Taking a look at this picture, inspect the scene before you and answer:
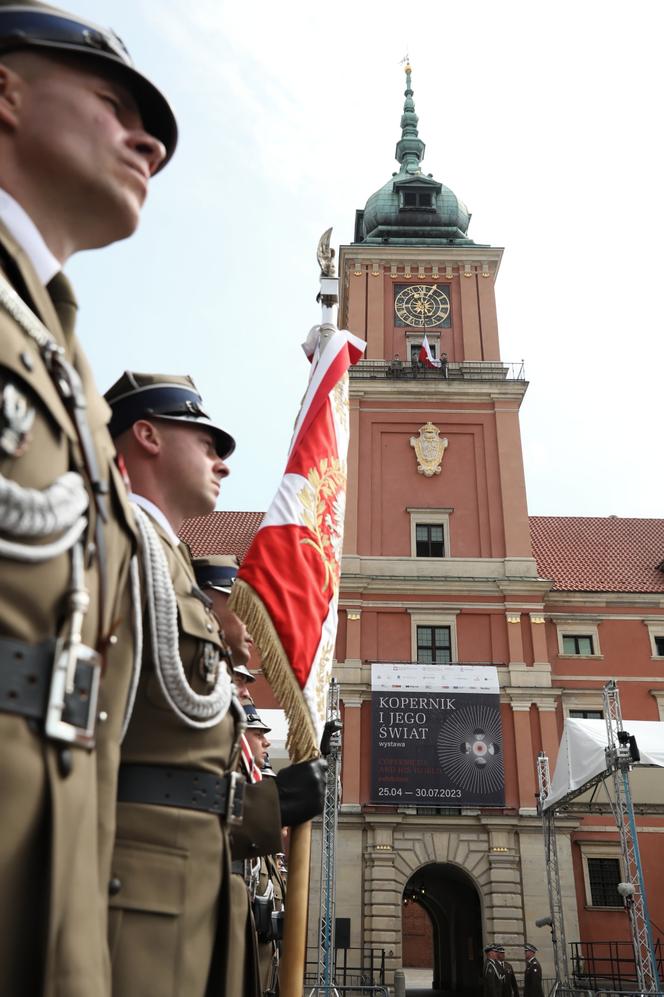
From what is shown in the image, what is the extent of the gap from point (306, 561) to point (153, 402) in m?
2.10

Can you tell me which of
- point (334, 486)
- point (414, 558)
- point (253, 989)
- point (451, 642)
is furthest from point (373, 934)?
point (253, 989)

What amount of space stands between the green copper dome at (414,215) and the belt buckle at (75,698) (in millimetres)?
26046

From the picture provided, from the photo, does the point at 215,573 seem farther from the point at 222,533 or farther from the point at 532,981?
the point at 222,533

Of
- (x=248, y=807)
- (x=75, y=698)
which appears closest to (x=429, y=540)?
(x=248, y=807)

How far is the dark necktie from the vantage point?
5.14 feet

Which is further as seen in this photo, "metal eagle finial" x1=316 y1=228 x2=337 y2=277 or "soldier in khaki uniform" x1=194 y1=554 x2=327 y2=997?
"metal eagle finial" x1=316 y1=228 x2=337 y2=277

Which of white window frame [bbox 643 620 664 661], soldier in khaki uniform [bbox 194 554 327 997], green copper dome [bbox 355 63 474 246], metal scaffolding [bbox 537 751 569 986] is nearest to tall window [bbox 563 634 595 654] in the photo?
white window frame [bbox 643 620 664 661]

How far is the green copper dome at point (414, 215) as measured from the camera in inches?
1069

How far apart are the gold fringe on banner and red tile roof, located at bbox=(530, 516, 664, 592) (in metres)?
18.6

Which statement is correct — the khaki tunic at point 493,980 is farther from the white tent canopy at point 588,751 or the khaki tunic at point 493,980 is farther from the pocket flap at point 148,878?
the pocket flap at point 148,878

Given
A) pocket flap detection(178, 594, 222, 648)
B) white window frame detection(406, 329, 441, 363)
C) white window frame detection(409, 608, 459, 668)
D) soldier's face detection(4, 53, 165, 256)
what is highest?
white window frame detection(406, 329, 441, 363)

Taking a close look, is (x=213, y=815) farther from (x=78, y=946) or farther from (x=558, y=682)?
(x=558, y=682)

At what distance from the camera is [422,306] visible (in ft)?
81.7

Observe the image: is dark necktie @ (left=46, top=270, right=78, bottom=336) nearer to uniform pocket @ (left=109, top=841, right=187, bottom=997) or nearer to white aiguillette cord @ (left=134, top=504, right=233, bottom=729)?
white aiguillette cord @ (left=134, top=504, right=233, bottom=729)
